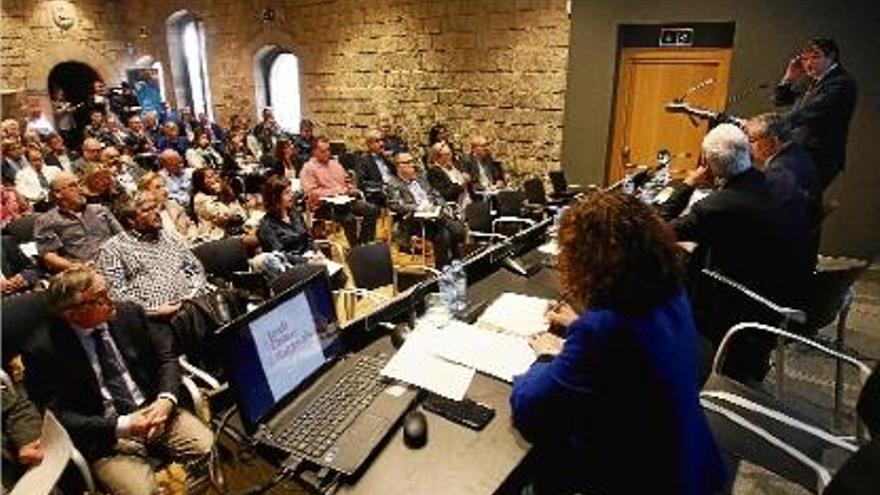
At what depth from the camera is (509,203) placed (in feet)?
17.3

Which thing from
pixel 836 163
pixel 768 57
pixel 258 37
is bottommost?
pixel 836 163

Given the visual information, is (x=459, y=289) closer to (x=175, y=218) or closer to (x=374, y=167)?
(x=175, y=218)

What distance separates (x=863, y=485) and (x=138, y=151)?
912 centimetres

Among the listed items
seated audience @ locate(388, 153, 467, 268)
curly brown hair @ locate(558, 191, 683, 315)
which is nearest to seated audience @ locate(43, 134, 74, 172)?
seated audience @ locate(388, 153, 467, 268)

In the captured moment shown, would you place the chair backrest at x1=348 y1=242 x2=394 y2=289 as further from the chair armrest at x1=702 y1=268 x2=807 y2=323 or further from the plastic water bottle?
the chair armrest at x1=702 y1=268 x2=807 y2=323

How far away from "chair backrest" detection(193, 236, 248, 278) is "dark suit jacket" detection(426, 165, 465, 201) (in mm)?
2723

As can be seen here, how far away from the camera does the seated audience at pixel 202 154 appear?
7.80 m

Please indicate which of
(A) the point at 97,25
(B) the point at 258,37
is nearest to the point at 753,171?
(B) the point at 258,37

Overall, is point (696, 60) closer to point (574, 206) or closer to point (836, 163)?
point (836, 163)

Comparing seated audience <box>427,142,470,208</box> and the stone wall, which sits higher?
the stone wall

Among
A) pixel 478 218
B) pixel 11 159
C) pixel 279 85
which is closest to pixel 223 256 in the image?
pixel 478 218

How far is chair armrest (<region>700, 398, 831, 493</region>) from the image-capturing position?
5.67 ft

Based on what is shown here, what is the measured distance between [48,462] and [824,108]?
4.76 metres

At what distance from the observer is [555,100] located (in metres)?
7.25
